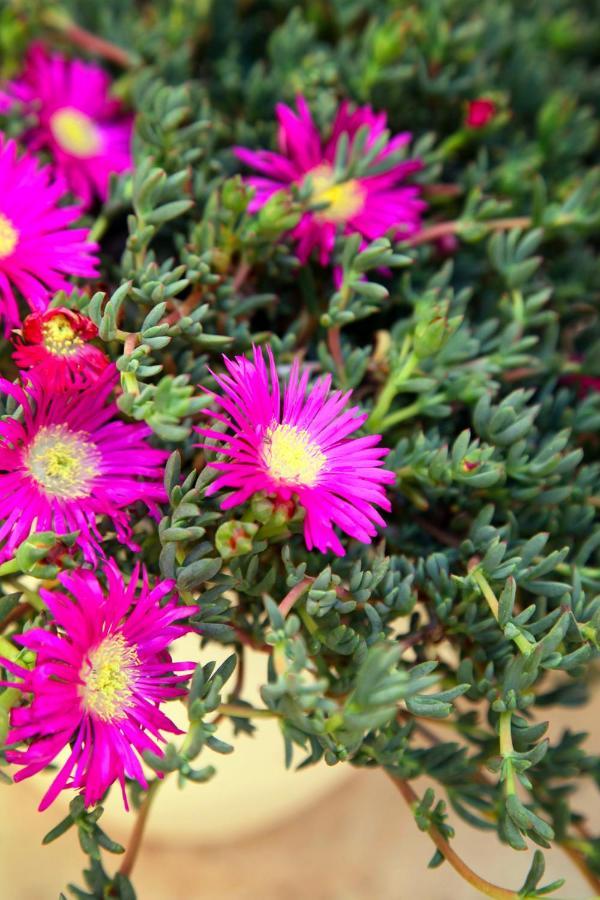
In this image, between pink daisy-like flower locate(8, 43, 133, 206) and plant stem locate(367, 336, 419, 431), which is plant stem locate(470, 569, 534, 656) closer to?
plant stem locate(367, 336, 419, 431)

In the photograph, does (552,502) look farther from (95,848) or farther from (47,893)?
(47,893)

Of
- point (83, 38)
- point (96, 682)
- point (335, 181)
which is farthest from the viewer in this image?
point (83, 38)

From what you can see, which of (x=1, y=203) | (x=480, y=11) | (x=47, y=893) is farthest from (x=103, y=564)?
(x=480, y=11)

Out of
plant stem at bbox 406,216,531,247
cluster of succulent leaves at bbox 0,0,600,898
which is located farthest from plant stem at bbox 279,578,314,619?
plant stem at bbox 406,216,531,247

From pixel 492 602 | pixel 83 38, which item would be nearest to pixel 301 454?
pixel 492 602

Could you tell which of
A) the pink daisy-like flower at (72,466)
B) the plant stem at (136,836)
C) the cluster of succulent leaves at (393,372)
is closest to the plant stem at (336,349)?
the cluster of succulent leaves at (393,372)

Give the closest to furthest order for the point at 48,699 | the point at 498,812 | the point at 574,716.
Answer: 1. the point at 48,699
2. the point at 498,812
3. the point at 574,716

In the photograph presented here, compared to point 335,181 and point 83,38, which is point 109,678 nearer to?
point 335,181
